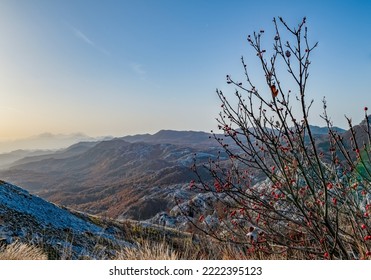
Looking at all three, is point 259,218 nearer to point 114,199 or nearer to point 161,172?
point 114,199

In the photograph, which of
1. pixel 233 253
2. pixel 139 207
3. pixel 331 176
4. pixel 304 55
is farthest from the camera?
pixel 139 207

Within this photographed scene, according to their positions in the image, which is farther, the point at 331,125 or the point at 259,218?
the point at 259,218

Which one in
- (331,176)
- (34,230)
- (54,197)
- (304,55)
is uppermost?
(304,55)

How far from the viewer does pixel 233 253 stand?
4801 mm

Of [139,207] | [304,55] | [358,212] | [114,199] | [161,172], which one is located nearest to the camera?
[304,55]

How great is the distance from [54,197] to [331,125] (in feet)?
528

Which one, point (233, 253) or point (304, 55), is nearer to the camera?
point (304, 55)
